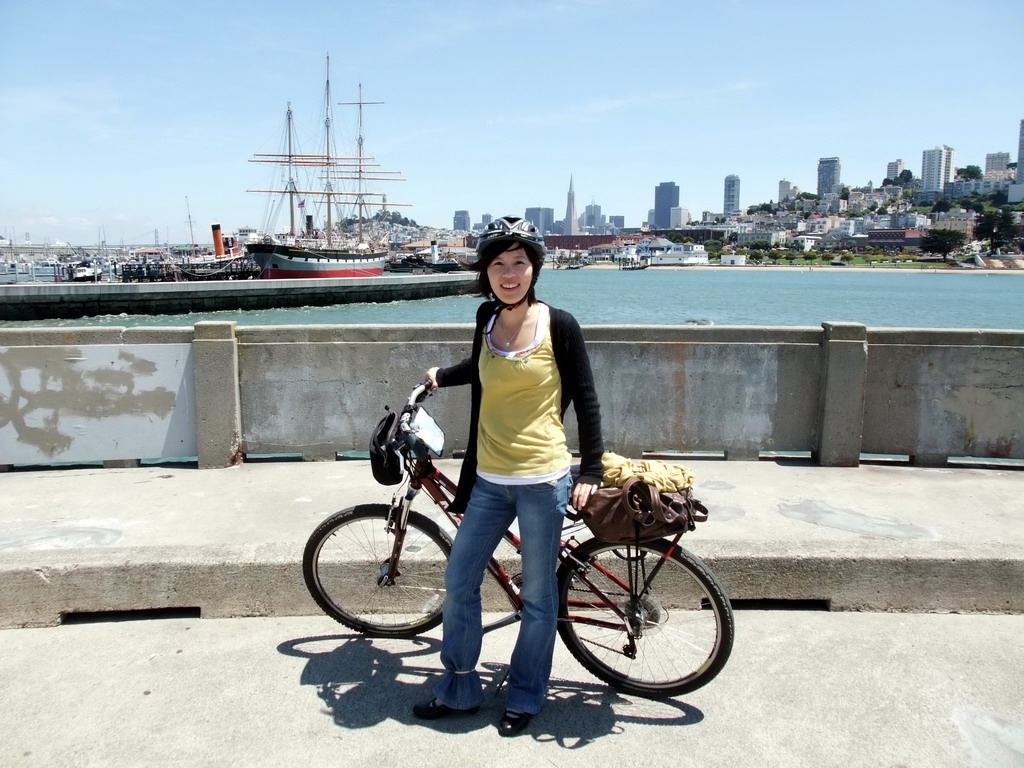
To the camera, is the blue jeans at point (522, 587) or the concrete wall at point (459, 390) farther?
the concrete wall at point (459, 390)

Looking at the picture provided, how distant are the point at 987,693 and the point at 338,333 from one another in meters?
5.21

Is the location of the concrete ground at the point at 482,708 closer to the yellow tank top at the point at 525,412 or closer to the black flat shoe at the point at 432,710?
the black flat shoe at the point at 432,710

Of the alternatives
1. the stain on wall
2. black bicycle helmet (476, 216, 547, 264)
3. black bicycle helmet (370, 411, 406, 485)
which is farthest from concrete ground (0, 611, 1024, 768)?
the stain on wall

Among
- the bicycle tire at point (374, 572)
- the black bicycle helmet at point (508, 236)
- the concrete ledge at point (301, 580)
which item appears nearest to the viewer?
the black bicycle helmet at point (508, 236)

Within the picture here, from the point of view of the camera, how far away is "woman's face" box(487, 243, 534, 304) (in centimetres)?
304

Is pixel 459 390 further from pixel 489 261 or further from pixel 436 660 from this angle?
pixel 489 261

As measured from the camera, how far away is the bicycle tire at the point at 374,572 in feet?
12.5

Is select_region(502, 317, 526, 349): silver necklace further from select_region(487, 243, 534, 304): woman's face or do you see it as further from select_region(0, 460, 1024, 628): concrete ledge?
select_region(0, 460, 1024, 628): concrete ledge

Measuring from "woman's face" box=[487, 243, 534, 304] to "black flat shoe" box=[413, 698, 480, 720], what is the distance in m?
1.66

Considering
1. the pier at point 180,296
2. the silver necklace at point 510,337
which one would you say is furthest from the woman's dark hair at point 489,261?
the pier at point 180,296

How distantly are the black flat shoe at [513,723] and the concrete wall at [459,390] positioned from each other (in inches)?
152

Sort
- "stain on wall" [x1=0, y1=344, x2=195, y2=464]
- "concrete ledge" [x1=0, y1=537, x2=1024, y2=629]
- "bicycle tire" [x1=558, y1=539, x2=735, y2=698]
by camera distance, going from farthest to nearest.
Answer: "stain on wall" [x1=0, y1=344, x2=195, y2=464] < "concrete ledge" [x1=0, y1=537, x2=1024, y2=629] < "bicycle tire" [x1=558, y1=539, x2=735, y2=698]

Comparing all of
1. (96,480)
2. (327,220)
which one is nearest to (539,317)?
(96,480)

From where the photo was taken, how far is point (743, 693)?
3.49 m
